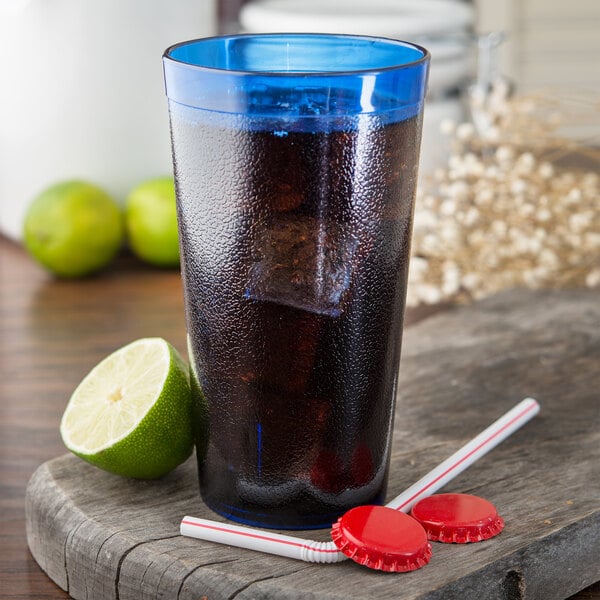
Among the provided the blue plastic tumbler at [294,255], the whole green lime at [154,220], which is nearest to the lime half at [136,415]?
the blue plastic tumbler at [294,255]

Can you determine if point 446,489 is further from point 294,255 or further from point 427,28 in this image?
point 427,28

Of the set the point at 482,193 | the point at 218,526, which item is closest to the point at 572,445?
the point at 218,526

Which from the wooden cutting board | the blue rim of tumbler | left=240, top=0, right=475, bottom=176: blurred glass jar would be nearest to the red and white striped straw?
the wooden cutting board

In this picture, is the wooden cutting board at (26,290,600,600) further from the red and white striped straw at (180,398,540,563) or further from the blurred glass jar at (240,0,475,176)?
the blurred glass jar at (240,0,475,176)

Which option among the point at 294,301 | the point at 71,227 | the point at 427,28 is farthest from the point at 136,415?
the point at 427,28

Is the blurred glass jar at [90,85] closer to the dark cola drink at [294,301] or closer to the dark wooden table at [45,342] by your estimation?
the dark wooden table at [45,342]

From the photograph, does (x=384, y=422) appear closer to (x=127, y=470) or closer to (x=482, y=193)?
(x=127, y=470)

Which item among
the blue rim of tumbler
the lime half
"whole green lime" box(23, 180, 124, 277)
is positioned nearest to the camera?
the blue rim of tumbler
